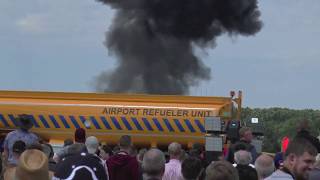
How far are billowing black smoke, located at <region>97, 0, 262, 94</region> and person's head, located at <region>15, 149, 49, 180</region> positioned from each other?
2035 cm

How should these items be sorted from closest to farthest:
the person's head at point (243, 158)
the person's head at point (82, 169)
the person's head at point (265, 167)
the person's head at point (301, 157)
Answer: the person's head at point (301, 157), the person's head at point (82, 169), the person's head at point (265, 167), the person's head at point (243, 158)

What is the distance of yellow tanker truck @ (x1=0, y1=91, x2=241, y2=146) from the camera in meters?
17.4

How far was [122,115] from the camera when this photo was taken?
57.7ft

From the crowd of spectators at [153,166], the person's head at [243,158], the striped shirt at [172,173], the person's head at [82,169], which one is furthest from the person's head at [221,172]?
the striped shirt at [172,173]

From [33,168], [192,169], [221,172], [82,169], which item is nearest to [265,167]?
[192,169]

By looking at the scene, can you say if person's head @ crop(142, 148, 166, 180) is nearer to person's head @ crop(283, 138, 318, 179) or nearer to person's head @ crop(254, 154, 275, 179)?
person's head @ crop(283, 138, 318, 179)

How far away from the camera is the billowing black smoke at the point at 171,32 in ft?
83.8

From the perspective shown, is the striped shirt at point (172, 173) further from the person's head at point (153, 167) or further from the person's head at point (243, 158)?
the person's head at point (153, 167)

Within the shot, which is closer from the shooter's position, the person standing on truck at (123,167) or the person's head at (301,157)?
the person's head at (301,157)

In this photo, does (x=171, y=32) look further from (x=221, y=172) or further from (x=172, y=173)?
(x=221, y=172)

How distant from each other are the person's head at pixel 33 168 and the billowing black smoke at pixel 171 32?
66.8ft

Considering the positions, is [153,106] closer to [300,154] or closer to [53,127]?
[53,127]

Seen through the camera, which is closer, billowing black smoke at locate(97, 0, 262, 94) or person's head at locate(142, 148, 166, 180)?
person's head at locate(142, 148, 166, 180)

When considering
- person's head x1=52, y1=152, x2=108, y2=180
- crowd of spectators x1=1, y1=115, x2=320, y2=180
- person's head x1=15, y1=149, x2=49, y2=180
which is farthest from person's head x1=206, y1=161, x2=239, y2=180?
person's head x1=52, y1=152, x2=108, y2=180
